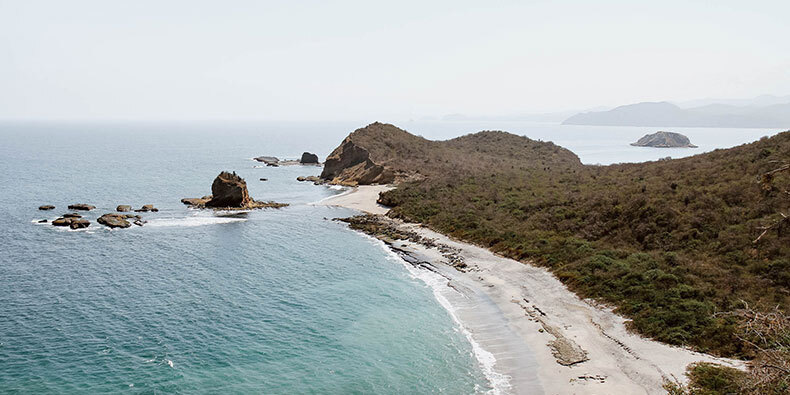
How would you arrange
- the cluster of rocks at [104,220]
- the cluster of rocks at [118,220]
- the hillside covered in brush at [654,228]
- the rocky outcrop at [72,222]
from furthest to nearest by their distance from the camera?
the cluster of rocks at [118,220] → the cluster of rocks at [104,220] → the rocky outcrop at [72,222] → the hillside covered in brush at [654,228]

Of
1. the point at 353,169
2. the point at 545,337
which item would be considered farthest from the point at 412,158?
the point at 545,337

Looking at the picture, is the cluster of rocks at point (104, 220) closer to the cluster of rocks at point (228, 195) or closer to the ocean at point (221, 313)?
the ocean at point (221, 313)

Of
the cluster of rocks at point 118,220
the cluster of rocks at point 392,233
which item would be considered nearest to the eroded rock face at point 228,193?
the cluster of rocks at point 118,220

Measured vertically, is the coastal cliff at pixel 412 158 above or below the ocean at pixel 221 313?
above

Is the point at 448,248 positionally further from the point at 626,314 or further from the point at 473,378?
the point at 473,378

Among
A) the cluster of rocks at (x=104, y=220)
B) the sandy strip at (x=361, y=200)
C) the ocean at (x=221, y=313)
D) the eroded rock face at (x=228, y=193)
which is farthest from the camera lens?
the sandy strip at (x=361, y=200)

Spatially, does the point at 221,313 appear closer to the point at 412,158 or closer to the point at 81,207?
the point at 81,207
